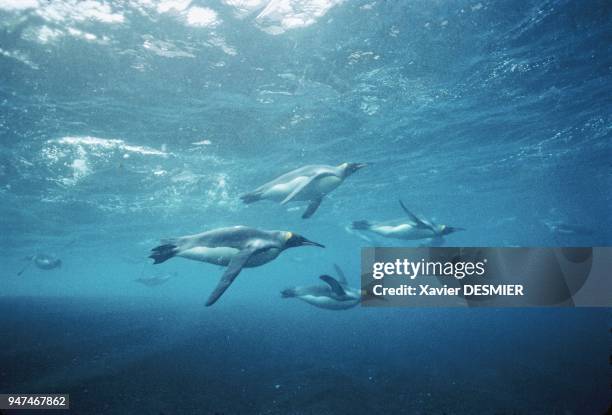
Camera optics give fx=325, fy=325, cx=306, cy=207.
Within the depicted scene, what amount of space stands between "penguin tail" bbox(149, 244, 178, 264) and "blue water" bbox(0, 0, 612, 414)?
2959mm

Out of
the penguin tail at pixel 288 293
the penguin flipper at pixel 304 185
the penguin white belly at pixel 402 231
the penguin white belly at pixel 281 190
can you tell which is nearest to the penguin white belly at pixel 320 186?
the penguin flipper at pixel 304 185

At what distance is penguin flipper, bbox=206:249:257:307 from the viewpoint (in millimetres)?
4102

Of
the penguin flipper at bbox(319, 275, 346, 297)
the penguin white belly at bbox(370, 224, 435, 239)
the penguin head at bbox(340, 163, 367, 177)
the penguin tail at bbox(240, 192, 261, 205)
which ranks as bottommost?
the penguin flipper at bbox(319, 275, 346, 297)

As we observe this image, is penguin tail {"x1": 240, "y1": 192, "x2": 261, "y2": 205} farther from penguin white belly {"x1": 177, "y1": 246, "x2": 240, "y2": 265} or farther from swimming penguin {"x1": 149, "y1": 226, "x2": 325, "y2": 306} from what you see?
penguin white belly {"x1": 177, "y1": 246, "x2": 240, "y2": 265}

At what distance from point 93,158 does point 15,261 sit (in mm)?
44104

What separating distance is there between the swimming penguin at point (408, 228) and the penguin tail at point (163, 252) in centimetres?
617

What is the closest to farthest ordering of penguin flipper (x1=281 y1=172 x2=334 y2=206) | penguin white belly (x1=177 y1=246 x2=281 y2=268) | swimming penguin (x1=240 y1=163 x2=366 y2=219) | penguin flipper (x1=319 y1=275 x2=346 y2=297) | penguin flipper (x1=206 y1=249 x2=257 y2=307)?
1. penguin flipper (x1=206 y1=249 x2=257 y2=307)
2. penguin white belly (x1=177 y1=246 x2=281 y2=268)
3. penguin flipper (x1=281 y1=172 x2=334 y2=206)
4. swimming penguin (x1=240 y1=163 x2=366 y2=219)
5. penguin flipper (x1=319 y1=275 x2=346 y2=297)

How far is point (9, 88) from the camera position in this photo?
412 inches

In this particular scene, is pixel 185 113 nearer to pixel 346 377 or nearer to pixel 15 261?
pixel 346 377

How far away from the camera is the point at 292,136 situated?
15633mm

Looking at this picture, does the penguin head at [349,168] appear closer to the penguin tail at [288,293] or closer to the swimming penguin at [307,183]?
the swimming penguin at [307,183]

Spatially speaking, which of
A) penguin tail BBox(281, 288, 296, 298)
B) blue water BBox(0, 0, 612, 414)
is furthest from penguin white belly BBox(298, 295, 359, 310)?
blue water BBox(0, 0, 612, 414)

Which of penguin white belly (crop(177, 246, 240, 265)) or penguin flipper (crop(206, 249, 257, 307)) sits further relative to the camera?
penguin white belly (crop(177, 246, 240, 265))

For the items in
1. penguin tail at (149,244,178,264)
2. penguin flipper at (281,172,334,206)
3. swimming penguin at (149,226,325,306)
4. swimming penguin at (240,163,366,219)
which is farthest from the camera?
swimming penguin at (240,163,366,219)
